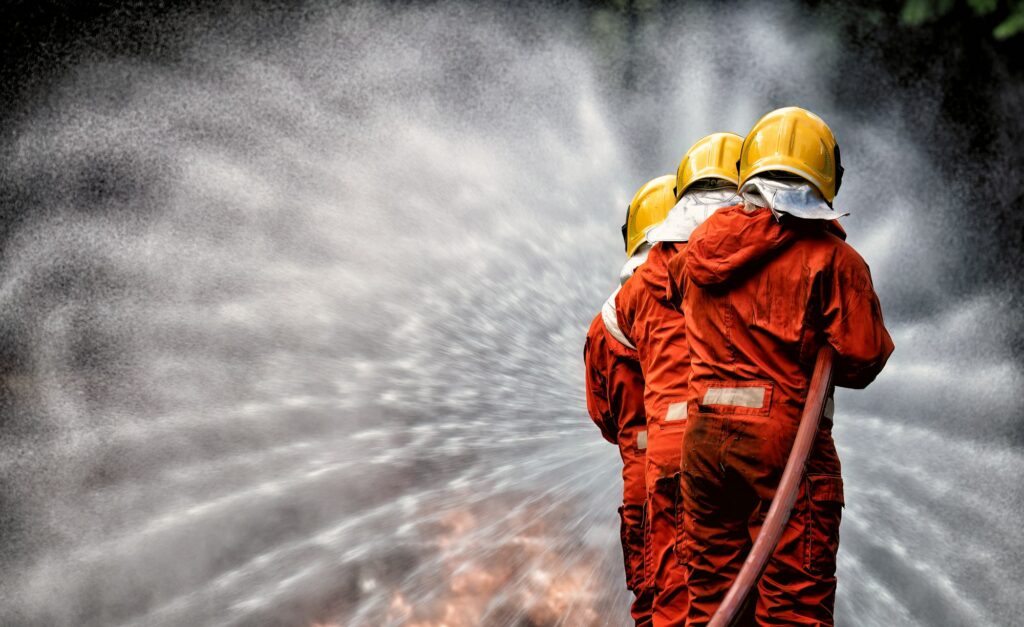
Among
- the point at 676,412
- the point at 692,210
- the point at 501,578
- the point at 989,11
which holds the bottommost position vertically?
the point at 501,578

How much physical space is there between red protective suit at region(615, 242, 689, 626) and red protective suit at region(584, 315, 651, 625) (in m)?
0.34

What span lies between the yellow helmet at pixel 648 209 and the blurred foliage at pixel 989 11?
2745 mm

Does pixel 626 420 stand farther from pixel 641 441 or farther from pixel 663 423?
pixel 663 423

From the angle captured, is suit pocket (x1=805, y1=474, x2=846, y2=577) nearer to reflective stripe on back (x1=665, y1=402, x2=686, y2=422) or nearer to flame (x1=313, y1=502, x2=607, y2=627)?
reflective stripe on back (x1=665, y1=402, x2=686, y2=422)

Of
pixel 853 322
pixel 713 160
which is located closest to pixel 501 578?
pixel 713 160

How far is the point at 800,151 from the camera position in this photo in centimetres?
288

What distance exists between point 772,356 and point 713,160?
1.13 meters

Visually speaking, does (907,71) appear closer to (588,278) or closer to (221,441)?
(588,278)

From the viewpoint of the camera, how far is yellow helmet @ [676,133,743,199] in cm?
354

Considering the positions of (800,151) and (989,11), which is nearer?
(800,151)

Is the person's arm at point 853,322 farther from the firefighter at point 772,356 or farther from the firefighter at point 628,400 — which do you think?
the firefighter at point 628,400

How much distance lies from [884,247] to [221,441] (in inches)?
248

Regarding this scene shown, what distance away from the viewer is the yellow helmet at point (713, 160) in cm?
354

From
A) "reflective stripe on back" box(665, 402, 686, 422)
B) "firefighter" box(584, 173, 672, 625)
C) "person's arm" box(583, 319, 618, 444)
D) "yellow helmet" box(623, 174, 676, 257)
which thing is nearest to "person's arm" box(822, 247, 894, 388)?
"reflective stripe on back" box(665, 402, 686, 422)
